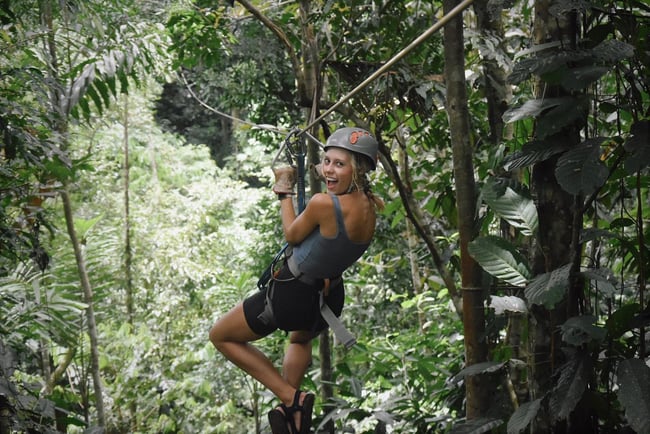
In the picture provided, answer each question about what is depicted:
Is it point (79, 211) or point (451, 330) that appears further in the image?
point (79, 211)

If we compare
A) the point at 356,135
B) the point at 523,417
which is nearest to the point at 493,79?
the point at 356,135

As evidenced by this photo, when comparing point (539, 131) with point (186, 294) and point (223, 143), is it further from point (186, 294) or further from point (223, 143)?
point (223, 143)

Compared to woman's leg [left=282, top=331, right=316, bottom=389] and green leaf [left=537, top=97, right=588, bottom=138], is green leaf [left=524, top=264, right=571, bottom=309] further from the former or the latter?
woman's leg [left=282, top=331, right=316, bottom=389]

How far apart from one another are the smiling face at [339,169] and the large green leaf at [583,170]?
61 cm

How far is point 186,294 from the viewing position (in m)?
7.44

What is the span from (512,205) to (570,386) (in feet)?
1.64

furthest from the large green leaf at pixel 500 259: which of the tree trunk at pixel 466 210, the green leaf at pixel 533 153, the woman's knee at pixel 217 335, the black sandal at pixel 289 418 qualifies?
the woman's knee at pixel 217 335

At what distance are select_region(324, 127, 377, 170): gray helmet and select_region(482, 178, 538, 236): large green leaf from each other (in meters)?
0.35

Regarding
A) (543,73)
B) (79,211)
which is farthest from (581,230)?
(79,211)

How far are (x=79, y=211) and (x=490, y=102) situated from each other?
268 inches

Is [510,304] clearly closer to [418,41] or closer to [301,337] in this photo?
[301,337]

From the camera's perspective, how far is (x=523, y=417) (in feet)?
5.70

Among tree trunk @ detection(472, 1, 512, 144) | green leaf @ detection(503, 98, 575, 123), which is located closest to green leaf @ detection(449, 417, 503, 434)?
green leaf @ detection(503, 98, 575, 123)

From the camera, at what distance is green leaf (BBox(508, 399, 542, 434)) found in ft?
5.61
